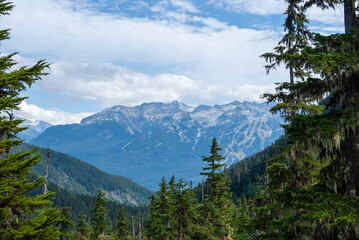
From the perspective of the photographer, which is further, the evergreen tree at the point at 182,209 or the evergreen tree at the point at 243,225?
the evergreen tree at the point at 182,209

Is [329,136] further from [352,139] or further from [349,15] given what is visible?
[349,15]

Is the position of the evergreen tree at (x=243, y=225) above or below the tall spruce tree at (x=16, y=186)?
below

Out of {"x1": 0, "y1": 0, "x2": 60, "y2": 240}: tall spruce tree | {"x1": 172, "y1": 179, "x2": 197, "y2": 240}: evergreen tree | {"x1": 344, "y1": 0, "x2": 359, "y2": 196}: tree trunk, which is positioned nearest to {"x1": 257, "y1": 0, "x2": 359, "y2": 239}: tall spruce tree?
{"x1": 344, "y1": 0, "x2": 359, "y2": 196}: tree trunk

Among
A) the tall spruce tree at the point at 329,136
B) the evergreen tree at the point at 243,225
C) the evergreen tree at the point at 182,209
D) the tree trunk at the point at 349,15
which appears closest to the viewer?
the tall spruce tree at the point at 329,136

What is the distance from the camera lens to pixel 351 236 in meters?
8.08

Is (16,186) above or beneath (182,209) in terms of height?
above

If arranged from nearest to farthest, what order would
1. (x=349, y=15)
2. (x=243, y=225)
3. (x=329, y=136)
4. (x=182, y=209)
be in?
(x=329, y=136) < (x=349, y=15) < (x=243, y=225) < (x=182, y=209)

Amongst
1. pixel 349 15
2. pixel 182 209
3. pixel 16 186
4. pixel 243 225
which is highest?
pixel 349 15

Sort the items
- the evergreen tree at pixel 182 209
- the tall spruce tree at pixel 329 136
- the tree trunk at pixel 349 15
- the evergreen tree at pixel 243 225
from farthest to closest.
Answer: the evergreen tree at pixel 182 209
the evergreen tree at pixel 243 225
the tree trunk at pixel 349 15
the tall spruce tree at pixel 329 136

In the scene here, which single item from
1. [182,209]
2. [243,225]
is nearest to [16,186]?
[243,225]

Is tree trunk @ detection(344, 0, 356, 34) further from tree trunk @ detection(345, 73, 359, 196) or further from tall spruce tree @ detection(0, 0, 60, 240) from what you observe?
tall spruce tree @ detection(0, 0, 60, 240)

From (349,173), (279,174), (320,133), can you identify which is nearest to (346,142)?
(349,173)

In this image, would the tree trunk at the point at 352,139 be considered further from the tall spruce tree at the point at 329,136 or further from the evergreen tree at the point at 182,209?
the evergreen tree at the point at 182,209

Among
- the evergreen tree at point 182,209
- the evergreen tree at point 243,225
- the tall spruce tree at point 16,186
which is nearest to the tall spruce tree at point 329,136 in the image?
the evergreen tree at point 243,225
